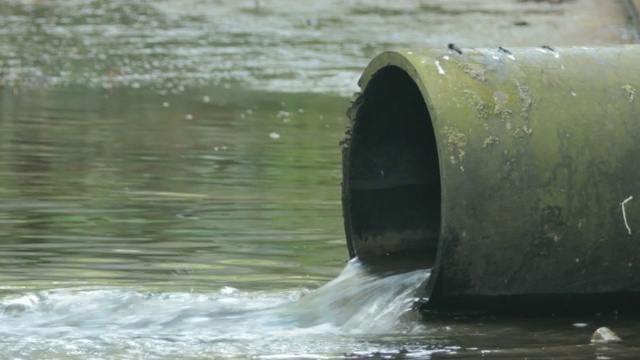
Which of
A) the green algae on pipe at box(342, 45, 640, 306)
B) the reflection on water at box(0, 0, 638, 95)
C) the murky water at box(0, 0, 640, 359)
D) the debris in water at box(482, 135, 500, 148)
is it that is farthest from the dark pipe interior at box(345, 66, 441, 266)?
the reflection on water at box(0, 0, 638, 95)

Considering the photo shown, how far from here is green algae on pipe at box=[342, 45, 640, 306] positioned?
6.16 m

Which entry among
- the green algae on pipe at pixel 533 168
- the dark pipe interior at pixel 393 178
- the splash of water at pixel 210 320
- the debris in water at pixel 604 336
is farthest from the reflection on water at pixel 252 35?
the debris in water at pixel 604 336

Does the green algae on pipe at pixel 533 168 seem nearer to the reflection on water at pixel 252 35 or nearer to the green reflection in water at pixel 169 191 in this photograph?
the green reflection in water at pixel 169 191

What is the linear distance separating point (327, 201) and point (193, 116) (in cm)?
533

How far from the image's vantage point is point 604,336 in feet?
19.8

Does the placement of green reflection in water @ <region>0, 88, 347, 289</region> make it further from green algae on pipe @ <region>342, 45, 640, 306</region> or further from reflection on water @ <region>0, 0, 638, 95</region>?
reflection on water @ <region>0, 0, 638, 95</region>

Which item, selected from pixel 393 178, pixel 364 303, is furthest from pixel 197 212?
pixel 364 303

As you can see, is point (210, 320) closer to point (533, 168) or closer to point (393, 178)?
point (533, 168)

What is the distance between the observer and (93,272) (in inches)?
296

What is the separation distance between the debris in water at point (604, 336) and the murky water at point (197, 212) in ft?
0.21

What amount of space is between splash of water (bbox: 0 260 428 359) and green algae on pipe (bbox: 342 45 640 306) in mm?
433

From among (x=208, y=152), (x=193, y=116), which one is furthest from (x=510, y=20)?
(x=208, y=152)

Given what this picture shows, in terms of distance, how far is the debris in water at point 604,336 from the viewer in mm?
6023

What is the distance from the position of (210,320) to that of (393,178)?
5.19 ft
